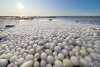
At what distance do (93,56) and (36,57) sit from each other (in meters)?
0.80

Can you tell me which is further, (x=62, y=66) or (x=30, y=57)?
(x=30, y=57)

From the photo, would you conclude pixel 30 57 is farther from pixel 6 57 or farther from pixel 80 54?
pixel 80 54

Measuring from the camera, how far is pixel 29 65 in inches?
30.5

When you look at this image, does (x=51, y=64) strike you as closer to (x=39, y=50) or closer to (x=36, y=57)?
(x=36, y=57)

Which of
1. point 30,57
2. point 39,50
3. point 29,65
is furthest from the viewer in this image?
point 39,50

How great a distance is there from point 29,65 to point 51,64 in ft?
0.86

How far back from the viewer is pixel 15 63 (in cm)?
87

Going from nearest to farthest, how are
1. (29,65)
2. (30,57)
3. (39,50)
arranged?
(29,65)
(30,57)
(39,50)

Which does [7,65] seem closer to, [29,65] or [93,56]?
[29,65]

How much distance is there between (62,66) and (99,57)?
0.57m

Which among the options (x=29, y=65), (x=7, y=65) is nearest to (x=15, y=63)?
(x=7, y=65)

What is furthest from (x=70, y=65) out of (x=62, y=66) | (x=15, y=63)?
(x=15, y=63)

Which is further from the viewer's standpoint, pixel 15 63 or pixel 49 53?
pixel 49 53

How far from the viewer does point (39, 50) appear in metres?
1.12
